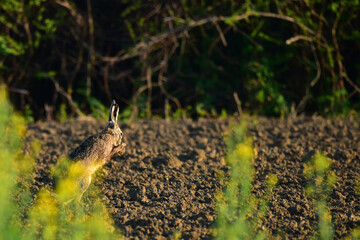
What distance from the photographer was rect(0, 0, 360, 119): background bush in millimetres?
6355

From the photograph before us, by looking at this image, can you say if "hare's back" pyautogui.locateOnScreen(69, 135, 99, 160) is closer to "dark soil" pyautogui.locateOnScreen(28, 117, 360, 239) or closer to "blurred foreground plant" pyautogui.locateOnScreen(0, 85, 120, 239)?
"blurred foreground plant" pyautogui.locateOnScreen(0, 85, 120, 239)

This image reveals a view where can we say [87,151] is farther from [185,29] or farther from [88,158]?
[185,29]

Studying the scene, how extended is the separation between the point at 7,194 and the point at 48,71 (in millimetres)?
3735

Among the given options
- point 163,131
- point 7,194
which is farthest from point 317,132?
point 7,194

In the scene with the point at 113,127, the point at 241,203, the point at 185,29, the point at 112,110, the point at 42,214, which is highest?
the point at 185,29

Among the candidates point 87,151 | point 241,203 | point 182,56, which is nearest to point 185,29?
point 182,56

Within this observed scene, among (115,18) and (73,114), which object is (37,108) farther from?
(115,18)

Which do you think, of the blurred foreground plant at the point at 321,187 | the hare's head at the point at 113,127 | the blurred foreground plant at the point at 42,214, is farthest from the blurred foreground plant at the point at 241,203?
the hare's head at the point at 113,127

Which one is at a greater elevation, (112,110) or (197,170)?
(112,110)

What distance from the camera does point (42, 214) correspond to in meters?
3.17

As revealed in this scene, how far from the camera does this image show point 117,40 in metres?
6.96

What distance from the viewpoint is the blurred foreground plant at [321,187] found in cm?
311

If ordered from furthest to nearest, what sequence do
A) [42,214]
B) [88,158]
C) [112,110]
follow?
[112,110], [88,158], [42,214]

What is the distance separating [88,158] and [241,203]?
1.08m
